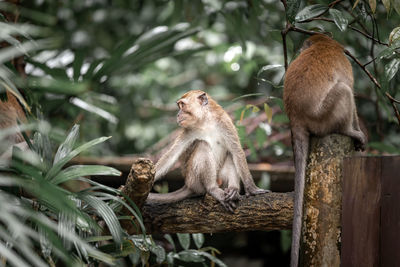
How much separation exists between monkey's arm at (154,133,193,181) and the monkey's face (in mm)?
143

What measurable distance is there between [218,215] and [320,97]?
1080mm

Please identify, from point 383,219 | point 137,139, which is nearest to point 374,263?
point 383,219

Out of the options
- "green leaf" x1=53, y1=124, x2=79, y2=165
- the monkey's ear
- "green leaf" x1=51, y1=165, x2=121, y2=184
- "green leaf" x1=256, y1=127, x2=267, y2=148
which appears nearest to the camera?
"green leaf" x1=51, y1=165, x2=121, y2=184

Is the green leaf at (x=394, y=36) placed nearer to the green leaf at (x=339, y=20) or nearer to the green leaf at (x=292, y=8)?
the green leaf at (x=339, y=20)

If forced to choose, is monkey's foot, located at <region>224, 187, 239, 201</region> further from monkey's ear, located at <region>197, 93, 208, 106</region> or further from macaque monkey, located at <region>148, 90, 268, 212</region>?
monkey's ear, located at <region>197, 93, 208, 106</region>

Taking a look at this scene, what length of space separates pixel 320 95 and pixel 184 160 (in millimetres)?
1145

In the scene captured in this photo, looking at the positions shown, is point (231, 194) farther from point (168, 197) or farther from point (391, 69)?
point (391, 69)

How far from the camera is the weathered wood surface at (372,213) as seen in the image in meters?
2.37

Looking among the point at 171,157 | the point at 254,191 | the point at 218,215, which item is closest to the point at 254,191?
the point at 254,191

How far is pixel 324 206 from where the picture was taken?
2934mm

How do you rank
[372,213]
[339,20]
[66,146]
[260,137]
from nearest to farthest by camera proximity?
[372,213], [66,146], [339,20], [260,137]

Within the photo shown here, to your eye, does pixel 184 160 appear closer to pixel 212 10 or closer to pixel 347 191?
pixel 347 191

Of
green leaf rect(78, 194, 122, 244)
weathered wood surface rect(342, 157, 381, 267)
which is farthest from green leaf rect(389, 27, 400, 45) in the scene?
green leaf rect(78, 194, 122, 244)

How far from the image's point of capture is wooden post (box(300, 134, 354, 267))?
2875 mm
